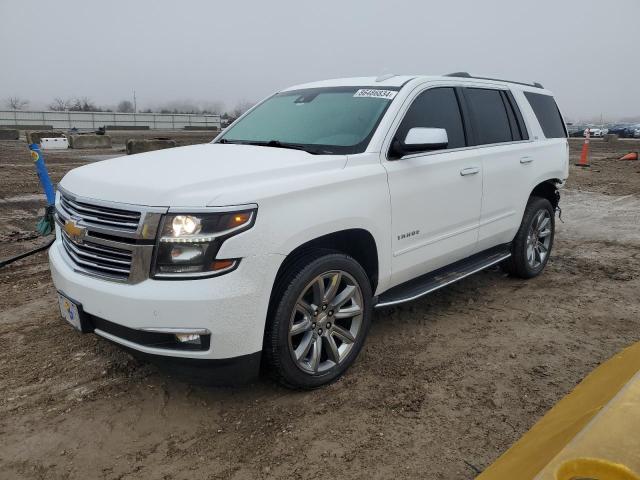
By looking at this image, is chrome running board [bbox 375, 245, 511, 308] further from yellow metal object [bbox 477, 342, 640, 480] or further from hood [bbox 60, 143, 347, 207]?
yellow metal object [bbox 477, 342, 640, 480]

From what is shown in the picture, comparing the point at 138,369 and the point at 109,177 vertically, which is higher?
the point at 109,177

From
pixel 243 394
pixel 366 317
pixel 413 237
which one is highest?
pixel 413 237

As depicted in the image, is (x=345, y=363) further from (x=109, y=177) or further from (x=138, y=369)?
(x=109, y=177)

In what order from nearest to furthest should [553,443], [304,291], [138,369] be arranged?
[553,443] < [304,291] < [138,369]

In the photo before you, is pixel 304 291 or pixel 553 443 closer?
pixel 553 443

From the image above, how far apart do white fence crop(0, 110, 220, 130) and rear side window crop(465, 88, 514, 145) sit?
63629 millimetres

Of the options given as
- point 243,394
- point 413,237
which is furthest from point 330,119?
point 243,394

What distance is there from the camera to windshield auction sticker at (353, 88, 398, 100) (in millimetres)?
3781

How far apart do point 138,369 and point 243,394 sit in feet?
2.65

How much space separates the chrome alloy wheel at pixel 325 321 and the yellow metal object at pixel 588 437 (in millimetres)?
1390

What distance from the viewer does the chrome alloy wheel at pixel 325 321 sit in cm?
307

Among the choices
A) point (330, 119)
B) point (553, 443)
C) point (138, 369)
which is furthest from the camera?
point (330, 119)

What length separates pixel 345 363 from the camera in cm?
336

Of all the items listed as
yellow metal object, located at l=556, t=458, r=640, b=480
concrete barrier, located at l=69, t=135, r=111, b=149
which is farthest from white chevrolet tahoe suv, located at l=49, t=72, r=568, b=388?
concrete barrier, located at l=69, t=135, r=111, b=149
